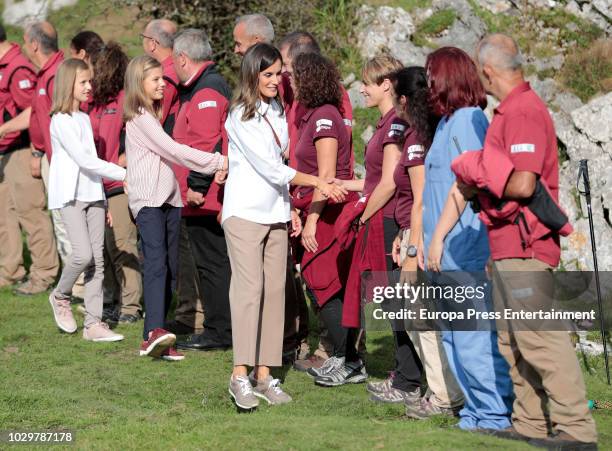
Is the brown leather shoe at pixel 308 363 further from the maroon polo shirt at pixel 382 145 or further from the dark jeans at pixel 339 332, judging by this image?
Result: the maroon polo shirt at pixel 382 145

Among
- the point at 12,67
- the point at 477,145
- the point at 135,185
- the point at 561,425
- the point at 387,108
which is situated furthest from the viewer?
the point at 12,67

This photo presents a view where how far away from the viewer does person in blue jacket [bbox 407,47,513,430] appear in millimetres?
5484

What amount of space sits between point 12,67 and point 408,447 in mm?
6815

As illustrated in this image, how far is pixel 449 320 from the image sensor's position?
5676 millimetres

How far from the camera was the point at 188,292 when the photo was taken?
28.7 ft

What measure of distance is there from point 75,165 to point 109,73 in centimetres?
93

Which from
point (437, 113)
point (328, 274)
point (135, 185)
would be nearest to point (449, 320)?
point (437, 113)

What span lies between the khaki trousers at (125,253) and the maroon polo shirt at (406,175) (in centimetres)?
356

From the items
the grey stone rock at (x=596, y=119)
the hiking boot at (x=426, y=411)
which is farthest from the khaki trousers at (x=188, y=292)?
the grey stone rock at (x=596, y=119)

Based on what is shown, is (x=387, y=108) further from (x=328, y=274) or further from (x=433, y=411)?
(x=433, y=411)

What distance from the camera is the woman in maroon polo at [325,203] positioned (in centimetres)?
685

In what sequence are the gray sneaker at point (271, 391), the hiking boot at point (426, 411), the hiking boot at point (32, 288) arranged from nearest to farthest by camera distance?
the hiking boot at point (426, 411)
the gray sneaker at point (271, 391)
the hiking boot at point (32, 288)

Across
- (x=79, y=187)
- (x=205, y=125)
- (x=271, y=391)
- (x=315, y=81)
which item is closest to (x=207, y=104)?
(x=205, y=125)

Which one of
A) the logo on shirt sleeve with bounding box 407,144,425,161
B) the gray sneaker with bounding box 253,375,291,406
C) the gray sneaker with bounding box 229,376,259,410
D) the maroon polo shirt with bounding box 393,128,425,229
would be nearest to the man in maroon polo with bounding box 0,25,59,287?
the gray sneaker with bounding box 253,375,291,406
